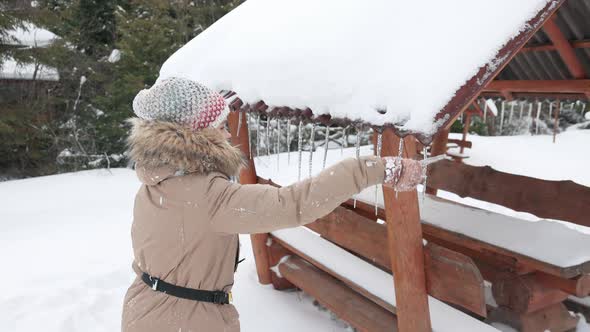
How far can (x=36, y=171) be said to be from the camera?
12.3 m

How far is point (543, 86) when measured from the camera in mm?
4652

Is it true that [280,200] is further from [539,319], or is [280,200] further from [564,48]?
[564,48]

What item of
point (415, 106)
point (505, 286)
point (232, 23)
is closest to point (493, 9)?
point (415, 106)

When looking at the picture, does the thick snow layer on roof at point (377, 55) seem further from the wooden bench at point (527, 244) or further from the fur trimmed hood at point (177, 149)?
the wooden bench at point (527, 244)

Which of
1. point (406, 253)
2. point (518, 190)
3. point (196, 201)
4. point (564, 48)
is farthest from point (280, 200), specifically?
point (564, 48)

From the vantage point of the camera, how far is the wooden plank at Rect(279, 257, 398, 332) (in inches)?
115

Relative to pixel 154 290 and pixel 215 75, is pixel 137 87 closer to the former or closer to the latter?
pixel 215 75

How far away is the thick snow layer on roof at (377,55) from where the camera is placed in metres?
1.67

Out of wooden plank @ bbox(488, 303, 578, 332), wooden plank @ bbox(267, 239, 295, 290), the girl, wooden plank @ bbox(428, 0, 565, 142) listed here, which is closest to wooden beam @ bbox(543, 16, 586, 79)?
wooden plank @ bbox(428, 0, 565, 142)

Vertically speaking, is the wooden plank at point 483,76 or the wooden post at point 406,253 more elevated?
the wooden plank at point 483,76

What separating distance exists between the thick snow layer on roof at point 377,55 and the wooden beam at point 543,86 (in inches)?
83.9

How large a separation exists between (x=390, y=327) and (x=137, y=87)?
10561mm

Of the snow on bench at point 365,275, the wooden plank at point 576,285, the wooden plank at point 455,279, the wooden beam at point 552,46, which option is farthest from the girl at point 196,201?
the wooden beam at point 552,46

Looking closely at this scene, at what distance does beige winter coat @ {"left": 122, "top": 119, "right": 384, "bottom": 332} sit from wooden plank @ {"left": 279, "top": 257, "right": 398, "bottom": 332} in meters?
1.45
